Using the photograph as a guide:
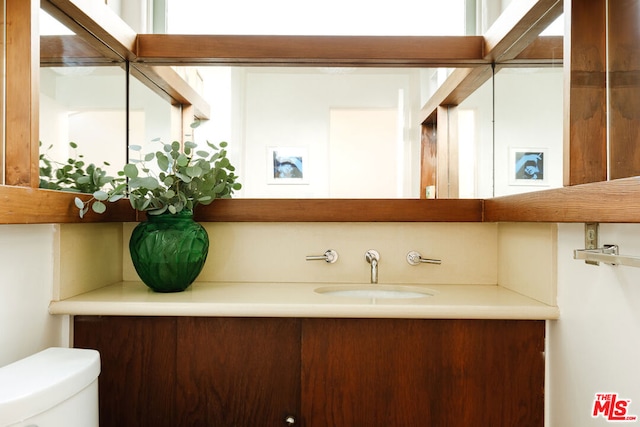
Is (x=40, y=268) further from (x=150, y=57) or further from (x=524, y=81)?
(x=524, y=81)

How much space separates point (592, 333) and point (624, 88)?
0.58m

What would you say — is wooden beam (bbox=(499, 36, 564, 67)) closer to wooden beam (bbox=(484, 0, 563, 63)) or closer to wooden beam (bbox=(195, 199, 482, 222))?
wooden beam (bbox=(484, 0, 563, 63))

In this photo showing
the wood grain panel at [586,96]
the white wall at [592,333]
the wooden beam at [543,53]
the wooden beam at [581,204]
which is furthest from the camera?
the wooden beam at [543,53]

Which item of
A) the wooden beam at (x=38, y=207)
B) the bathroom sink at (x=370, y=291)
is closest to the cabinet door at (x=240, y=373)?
the bathroom sink at (x=370, y=291)

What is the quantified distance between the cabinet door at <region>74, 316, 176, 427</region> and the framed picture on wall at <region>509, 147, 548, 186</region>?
3.81 feet

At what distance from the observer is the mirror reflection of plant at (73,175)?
1.29 metres

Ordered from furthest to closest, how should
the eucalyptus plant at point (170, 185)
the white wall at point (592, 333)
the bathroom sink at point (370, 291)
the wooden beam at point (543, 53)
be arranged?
the bathroom sink at point (370, 291) → the eucalyptus plant at point (170, 185) → the wooden beam at point (543, 53) → the white wall at point (592, 333)

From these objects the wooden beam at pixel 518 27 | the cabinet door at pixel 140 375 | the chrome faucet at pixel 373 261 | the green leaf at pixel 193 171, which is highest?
the wooden beam at pixel 518 27

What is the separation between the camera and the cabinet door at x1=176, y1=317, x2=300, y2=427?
1302mm

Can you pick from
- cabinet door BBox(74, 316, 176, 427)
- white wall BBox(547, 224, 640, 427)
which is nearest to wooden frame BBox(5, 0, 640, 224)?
white wall BBox(547, 224, 640, 427)

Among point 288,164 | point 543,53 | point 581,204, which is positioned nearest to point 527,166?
point 543,53

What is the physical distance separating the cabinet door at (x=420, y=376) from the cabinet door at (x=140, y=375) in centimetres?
41

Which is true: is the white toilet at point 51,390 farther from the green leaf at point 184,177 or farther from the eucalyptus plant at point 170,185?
the green leaf at point 184,177

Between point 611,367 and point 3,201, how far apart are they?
142 cm
